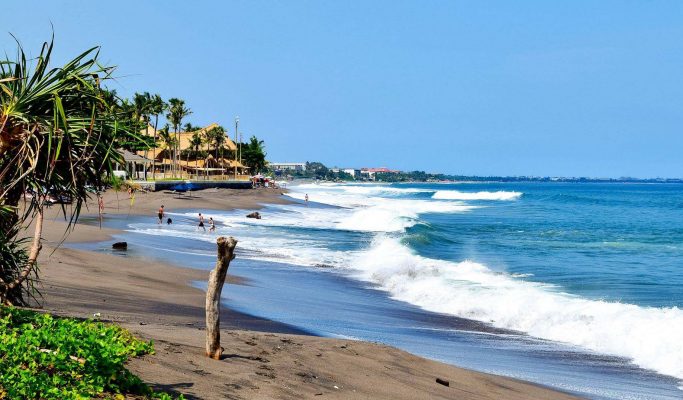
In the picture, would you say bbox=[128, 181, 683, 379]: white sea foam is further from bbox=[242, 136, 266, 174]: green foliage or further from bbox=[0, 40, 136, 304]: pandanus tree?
bbox=[242, 136, 266, 174]: green foliage

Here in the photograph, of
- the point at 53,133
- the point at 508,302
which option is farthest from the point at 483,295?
the point at 53,133

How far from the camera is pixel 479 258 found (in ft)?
109

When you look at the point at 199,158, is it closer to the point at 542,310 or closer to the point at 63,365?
the point at 542,310

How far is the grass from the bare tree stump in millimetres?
1255

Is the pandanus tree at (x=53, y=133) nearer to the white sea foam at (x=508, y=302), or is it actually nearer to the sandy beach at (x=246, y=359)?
the sandy beach at (x=246, y=359)

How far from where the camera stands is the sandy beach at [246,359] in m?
8.39

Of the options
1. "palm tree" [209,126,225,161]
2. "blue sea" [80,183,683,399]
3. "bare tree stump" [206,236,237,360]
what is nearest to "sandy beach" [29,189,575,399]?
"bare tree stump" [206,236,237,360]

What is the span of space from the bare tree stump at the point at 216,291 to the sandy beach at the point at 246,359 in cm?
16

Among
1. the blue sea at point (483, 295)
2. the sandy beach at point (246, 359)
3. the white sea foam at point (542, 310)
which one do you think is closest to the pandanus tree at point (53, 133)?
the sandy beach at point (246, 359)

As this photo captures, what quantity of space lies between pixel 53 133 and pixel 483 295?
14.7m

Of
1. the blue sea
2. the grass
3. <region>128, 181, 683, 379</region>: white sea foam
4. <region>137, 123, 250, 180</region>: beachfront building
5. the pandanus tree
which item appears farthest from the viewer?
<region>137, 123, 250, 180</region>: beachfront building

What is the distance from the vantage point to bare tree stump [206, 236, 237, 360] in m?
8.96

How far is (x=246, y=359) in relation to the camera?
9.67 m

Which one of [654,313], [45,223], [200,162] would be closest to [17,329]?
[654,313]
